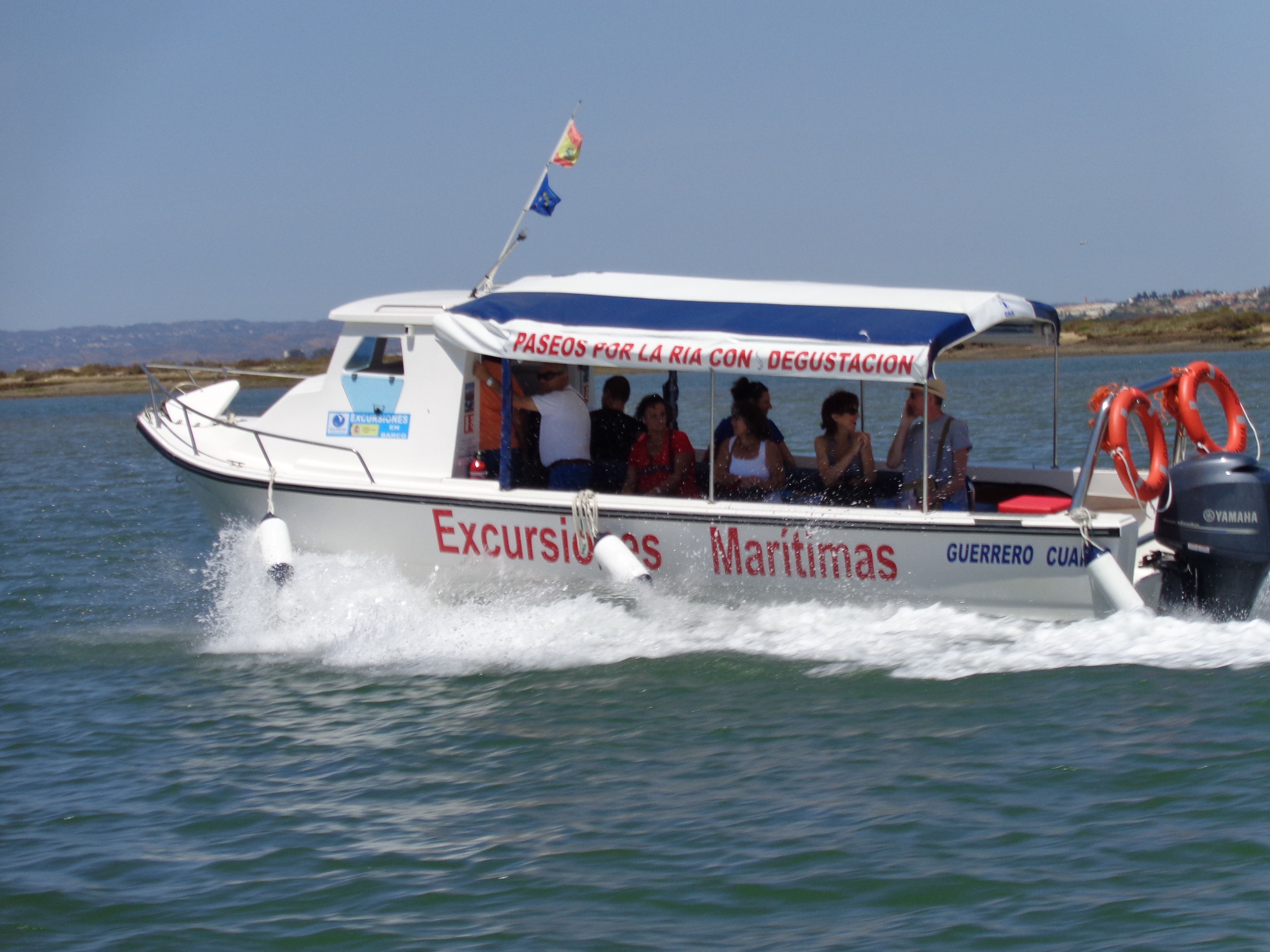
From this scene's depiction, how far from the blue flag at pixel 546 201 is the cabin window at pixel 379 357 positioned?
154 cm

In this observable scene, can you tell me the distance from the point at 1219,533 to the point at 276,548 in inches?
242

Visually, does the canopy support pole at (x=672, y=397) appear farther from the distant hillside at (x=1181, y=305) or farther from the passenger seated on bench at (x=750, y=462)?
the distant hillside at (x=1181, y=305)

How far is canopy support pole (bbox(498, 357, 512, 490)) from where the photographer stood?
914 centimetres

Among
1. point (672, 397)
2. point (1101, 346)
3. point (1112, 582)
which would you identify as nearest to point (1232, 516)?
point (1112, 582)

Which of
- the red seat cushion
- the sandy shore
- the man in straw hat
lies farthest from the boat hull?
the sandy shore

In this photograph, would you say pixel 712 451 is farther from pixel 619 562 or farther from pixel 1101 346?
pixel 1101 346

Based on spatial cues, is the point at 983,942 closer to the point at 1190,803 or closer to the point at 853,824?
the point at 853,824

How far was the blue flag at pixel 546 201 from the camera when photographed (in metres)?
10.2

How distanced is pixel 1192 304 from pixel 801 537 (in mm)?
145727

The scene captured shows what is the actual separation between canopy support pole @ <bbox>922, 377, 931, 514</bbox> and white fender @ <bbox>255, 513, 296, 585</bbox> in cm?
429

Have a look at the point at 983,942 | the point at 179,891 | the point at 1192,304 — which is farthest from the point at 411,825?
the point at 1192,304

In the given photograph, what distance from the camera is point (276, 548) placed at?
30.1 ft

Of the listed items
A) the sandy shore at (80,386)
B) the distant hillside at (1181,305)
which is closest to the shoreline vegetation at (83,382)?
the sandy shore at (80,386)

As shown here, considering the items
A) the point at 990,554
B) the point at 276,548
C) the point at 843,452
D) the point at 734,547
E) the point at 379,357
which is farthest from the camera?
the point at 379,357
